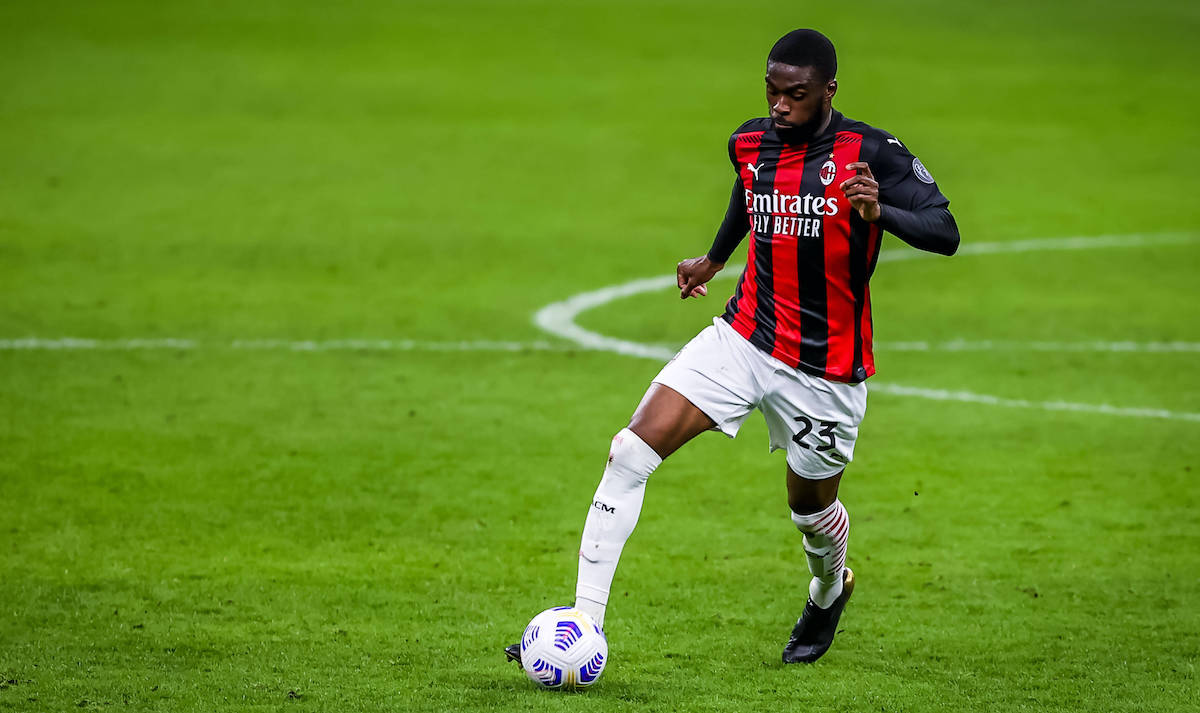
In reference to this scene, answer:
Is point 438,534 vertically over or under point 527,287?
over

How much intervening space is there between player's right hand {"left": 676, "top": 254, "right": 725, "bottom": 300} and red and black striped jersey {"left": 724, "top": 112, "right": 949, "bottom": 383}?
0.33 meters

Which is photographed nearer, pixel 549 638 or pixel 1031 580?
pixel 549 638

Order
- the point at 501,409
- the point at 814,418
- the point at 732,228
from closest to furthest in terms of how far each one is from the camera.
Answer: the point at 814,418 < the point at 732,228 < the point at 501,409

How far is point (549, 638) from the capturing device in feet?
17.1

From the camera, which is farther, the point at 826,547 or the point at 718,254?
the point at 718,254

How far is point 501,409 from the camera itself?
970cm

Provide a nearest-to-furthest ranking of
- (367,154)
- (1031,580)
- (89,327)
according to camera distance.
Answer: (1031,580), (89,327), (367,154)

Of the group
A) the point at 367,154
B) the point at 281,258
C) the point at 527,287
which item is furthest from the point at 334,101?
the point at 527,287

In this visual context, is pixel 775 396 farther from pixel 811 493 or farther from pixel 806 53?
pixel 806 53

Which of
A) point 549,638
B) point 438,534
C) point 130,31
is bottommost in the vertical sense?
point 130,31

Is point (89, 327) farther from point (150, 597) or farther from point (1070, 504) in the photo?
point (1070, 504)

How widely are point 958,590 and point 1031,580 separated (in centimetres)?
36

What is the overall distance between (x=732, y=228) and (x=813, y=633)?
154 cm

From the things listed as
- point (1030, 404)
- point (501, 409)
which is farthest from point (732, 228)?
point (1030, 404)
